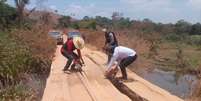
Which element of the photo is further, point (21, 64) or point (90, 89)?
point (21, 64)

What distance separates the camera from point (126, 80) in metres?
15.0

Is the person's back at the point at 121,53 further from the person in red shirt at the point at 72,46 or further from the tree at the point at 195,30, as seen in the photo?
the tree at the point at 195,30

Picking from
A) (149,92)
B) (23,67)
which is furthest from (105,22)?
(149,92)

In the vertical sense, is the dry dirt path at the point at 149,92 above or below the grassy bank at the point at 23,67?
above

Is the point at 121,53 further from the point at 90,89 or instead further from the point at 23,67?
the point at 23,67

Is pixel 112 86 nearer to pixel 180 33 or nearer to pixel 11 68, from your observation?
pixel 11 68

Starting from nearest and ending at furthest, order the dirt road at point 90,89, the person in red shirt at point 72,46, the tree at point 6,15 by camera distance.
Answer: the dirt road at point 90,89 → the person in red shirt at point 72,46 → the tree at point 6,15

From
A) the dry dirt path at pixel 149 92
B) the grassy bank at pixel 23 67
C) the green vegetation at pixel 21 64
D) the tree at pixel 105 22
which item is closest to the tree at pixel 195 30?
the tree at pixel 105 22

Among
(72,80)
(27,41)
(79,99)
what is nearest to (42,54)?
(27,41)

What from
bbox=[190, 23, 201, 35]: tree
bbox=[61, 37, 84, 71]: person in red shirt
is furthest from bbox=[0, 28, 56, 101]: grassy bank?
bbox=[190, 23, 201, 35]: tree

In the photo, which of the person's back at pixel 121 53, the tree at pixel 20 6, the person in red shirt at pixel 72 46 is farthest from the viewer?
the tree at pixel 20 6

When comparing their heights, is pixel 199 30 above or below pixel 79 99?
below

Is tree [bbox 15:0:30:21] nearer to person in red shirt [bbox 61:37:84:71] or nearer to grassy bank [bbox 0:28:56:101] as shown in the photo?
grassy bank [bbox 0:28:56:101]

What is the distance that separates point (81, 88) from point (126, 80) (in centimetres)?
175
